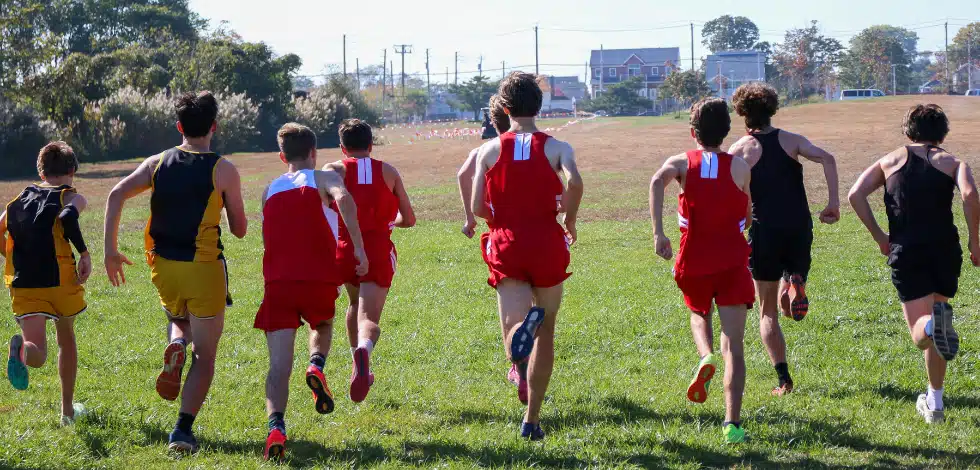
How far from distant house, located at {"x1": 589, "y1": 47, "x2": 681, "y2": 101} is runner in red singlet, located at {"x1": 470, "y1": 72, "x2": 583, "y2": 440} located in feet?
471

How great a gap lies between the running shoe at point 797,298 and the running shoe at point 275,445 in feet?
10.9

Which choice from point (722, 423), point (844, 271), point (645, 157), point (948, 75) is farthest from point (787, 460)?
point (948, 75)

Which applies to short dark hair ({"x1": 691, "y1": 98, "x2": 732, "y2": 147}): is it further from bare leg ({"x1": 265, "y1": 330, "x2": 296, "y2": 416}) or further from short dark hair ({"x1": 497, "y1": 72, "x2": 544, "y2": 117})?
bare leg ({"x1": 265, "y1": 330, "x2": 296, "y2": 416})

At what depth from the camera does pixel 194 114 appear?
205 inches

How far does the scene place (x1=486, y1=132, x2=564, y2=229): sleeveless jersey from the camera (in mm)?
5184

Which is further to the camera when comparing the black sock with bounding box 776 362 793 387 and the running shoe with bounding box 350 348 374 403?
the black sock with bounding box 776 362 793 387

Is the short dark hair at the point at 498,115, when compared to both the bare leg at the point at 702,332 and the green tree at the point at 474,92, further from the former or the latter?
the green tree at the point at 474,92

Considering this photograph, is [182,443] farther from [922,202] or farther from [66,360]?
[922,202]

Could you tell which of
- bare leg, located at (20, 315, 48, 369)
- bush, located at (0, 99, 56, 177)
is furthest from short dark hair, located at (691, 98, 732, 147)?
bush, located at (0, 99, 56, 177)

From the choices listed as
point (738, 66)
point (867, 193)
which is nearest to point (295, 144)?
point (867, 193)

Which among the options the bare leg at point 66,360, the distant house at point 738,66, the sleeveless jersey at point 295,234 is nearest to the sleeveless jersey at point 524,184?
the sleeveless jersey at point 295,234

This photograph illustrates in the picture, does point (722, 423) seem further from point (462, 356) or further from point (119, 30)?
point (119, 30)

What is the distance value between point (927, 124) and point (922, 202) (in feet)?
1.64

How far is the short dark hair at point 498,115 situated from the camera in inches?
232
